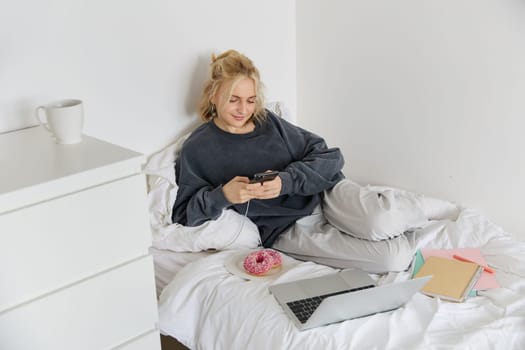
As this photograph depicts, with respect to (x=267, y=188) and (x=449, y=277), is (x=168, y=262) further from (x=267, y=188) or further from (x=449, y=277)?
(x=449, y=277)

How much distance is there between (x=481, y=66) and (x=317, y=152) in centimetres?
56

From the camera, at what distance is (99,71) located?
1.80 meters

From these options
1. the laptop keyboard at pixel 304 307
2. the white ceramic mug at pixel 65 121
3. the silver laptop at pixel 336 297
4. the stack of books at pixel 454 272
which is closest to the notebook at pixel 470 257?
the stack of books at pixel 454 272

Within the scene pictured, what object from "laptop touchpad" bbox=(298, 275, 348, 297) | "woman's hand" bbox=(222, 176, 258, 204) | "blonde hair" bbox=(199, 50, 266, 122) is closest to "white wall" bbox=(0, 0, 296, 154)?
"blonde hair" bbox=(199, 50, 266, 122)

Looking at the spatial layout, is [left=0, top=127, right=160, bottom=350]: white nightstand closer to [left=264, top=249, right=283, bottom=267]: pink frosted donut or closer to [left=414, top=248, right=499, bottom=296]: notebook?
[left=264, top=249, right=283, bottom=267]: pink frosted donut

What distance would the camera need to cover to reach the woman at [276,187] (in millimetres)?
1841

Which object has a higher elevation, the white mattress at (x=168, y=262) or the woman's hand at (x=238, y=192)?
the woman's hand at (x=238, y=192)

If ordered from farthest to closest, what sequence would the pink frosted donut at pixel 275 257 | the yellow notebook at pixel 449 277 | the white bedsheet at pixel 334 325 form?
the pink frosted donut at pixel 275 257 < the yellow notebook at pixel 449 277 < the white bedsheet at pixel 334 325

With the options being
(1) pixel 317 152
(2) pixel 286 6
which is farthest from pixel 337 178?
(2) pixel 286 6

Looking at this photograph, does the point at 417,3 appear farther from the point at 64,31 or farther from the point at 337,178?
the point at 64,31


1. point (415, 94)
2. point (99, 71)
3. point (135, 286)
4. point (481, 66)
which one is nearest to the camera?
point (135, 286)

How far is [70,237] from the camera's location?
1.33 metres

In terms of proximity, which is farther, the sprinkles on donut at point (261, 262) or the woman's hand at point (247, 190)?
the woman's hand at point (247, 190)

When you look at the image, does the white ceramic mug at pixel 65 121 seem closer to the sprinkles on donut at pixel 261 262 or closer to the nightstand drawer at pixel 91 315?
the nightstand drawer at pixel 91 315
